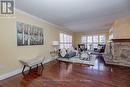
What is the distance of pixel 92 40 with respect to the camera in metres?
10.8

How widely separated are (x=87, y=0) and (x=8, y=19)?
2714mm

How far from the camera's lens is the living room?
2998mm

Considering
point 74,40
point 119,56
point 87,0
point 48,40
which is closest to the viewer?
point 87,0

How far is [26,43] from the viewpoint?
4152 mm

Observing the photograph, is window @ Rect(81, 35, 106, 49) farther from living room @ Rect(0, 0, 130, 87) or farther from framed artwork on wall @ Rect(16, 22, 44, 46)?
framed artwork on wall @ Rect(16, 22, 44, 46)

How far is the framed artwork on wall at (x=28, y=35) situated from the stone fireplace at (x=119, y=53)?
372 centimetres

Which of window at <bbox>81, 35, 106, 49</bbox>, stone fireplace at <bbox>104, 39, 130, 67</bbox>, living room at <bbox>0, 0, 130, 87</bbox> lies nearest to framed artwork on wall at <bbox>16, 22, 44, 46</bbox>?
living room at <bbox>0, 0, 130, 87</bbox>

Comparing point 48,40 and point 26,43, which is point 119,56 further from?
point 26,43

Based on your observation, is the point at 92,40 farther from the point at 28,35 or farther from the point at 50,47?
the point at 28,35

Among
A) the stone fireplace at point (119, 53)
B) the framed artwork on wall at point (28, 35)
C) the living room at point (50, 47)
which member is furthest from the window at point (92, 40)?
the framed artwork on wall at point (28, 35)

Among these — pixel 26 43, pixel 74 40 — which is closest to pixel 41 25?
pixel 26 43

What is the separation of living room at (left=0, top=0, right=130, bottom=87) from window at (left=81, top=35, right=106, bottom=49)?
16.1 feet

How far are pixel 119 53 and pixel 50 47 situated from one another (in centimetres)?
389

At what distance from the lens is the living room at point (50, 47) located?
9.84ft
